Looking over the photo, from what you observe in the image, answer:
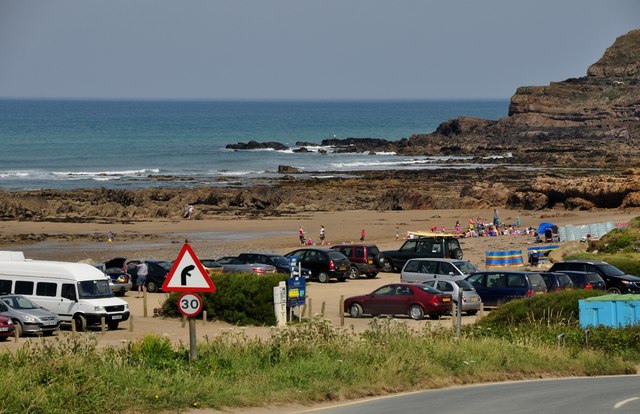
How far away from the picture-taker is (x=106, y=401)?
1448 centimetres

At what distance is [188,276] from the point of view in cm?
1519

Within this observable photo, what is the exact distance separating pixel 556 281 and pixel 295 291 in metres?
8.48

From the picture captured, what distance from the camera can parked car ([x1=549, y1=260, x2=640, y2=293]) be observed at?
116 feet

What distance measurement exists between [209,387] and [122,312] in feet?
47.2

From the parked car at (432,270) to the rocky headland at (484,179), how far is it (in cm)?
3489

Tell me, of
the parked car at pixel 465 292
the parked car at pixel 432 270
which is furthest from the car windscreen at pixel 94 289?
the parked car at pixel 432 270

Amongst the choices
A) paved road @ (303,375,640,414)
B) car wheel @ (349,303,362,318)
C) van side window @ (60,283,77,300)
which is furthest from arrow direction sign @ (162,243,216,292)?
car wheel @ (349,303,362,318)

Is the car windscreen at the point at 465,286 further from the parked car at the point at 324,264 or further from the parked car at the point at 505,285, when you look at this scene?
the parked car at the point at 324,264

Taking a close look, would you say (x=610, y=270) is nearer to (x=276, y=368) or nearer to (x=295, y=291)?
(x=295, y=291)

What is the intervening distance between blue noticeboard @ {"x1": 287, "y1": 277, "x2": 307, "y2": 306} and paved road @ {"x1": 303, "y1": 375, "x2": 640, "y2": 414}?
39.7 ft

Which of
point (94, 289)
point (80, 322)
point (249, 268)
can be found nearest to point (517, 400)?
point (80, 322)

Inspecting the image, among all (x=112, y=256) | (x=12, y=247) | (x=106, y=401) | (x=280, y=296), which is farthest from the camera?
(x=12, y=247)

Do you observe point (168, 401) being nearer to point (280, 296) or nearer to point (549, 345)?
point (549, 345)

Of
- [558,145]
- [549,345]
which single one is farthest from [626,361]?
[558,145]
